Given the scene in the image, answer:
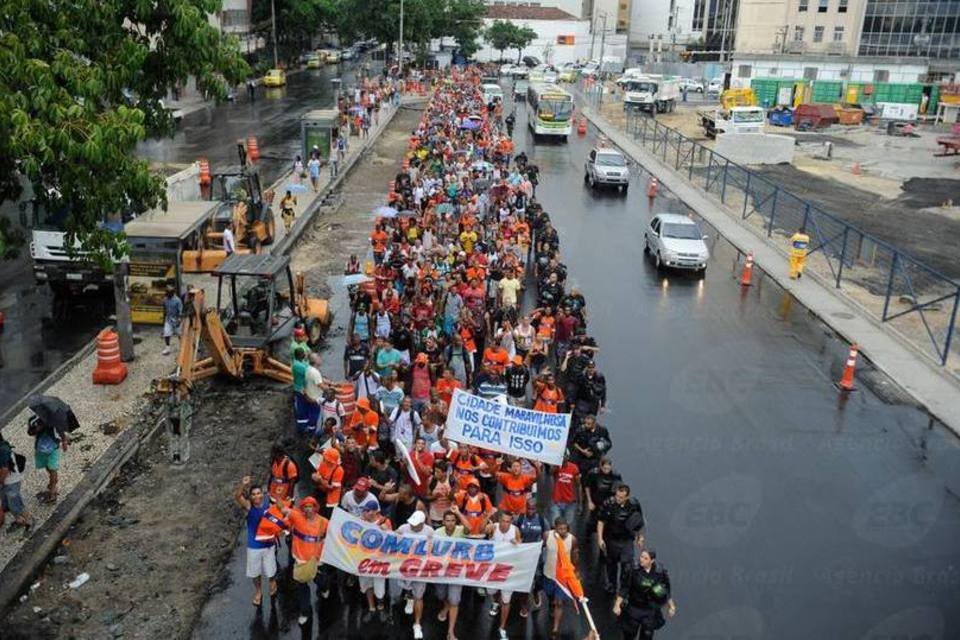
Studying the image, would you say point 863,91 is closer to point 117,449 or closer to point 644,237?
point 644,237

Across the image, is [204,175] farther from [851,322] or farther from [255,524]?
[255,524]

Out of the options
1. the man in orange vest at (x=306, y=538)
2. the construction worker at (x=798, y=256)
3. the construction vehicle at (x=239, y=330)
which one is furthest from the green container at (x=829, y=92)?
the man in orange vest at (x=306, y=538)

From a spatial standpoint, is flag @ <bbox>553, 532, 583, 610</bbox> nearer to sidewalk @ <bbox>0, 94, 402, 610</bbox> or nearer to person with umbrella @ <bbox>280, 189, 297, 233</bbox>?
sidewalk @ <bbox>0, 94, 402, 610</bbox>

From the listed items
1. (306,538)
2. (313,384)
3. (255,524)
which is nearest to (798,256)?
(313,384)

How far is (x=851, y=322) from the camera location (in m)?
20.9

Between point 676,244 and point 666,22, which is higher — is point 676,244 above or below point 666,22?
below

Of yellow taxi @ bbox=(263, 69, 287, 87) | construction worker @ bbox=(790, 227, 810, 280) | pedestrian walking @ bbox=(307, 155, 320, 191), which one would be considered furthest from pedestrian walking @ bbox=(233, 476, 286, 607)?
yellow taxi @ bbox=(263, 69, 287, 87)

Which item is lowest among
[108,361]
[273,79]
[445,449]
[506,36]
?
[108,361]

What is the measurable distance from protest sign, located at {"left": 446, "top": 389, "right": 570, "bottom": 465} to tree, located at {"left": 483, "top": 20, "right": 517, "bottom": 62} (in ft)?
365

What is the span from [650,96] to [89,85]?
6357 cm

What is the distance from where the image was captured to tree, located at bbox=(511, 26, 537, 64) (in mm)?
116688

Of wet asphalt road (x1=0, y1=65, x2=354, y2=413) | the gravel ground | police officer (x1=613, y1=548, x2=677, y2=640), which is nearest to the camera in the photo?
police officer (x1=613, y1=548, x2=677, y2=640)

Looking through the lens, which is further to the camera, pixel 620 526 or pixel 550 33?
pixel 550 33

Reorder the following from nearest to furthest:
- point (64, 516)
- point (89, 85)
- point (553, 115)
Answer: point (89, 85) → point (64, 516) → point (553, 115)
